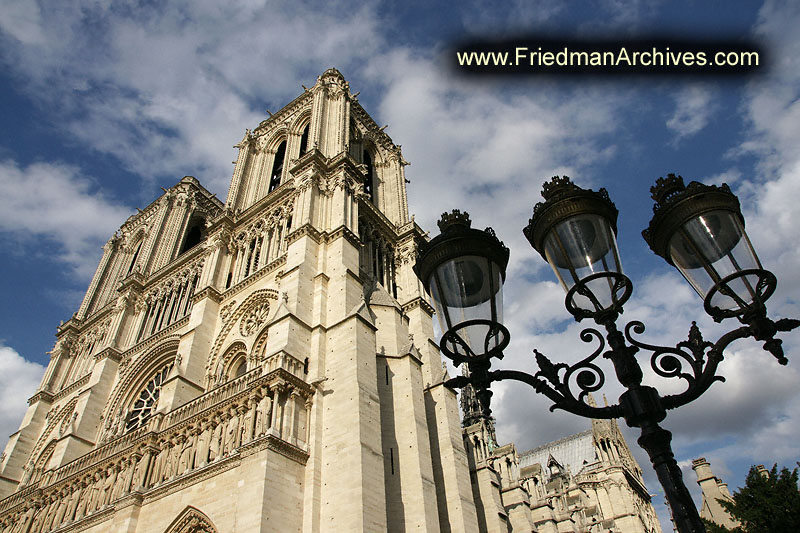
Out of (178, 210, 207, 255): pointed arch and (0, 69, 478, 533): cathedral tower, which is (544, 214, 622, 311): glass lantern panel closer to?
(0, 69, 478, 533): cathedral tower

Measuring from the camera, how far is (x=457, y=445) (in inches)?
640

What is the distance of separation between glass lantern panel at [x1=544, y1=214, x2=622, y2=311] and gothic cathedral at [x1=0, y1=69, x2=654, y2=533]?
8703mm

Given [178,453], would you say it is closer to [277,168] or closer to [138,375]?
[138,375]

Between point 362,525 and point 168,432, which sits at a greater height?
point 168,432

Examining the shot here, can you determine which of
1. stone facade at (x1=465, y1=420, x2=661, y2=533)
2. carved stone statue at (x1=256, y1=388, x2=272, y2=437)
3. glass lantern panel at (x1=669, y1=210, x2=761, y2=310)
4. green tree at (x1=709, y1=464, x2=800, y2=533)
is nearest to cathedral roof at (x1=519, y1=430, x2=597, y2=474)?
stone facade at (x1=465, y1=420, x2=661, y2=533)

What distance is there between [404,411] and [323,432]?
3.12 meters

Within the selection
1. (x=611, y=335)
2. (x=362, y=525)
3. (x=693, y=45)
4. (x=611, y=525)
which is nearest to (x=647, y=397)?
(x=611, y=335)

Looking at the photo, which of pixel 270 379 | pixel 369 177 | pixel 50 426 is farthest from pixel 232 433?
pixel 369 177

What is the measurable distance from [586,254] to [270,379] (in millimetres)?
10152

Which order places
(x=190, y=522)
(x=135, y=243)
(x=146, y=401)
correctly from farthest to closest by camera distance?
(x=135, y=243) < (x=146, y=401) < (x=190, y=522)

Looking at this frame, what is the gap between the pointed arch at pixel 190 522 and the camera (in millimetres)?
11570

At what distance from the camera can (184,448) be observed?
13383mm

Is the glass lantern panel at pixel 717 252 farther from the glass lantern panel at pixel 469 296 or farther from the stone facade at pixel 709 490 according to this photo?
the stone facade at pixel 709 490

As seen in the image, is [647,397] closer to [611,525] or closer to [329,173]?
[329,173]
